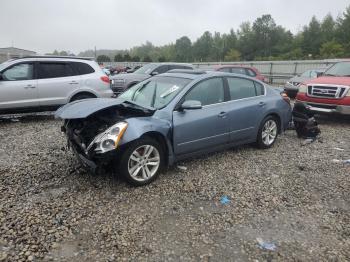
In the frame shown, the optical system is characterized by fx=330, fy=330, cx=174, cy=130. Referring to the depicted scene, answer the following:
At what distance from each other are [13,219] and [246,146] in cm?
461

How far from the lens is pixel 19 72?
28.7ft

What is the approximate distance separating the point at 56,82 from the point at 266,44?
3479 inches

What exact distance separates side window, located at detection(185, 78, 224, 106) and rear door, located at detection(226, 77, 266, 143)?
0.71 ft

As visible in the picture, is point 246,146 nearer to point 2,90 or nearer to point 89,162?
point 89,162

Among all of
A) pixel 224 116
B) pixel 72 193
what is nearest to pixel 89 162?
pixel 72 193

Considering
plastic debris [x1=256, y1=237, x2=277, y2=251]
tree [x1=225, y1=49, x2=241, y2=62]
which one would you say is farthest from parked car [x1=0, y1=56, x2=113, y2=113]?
tree [x1=225, y1=49, x2=241, y2=62]

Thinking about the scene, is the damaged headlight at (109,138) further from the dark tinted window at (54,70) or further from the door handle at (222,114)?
the dark tinted window at (54,70)

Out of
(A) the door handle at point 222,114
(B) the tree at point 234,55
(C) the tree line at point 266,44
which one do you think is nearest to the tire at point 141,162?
(A) the door handle at point 222,114

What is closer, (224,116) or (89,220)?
(89,220)

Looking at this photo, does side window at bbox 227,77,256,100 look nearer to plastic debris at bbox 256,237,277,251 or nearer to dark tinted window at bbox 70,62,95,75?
plastic debris at bbox 256,237,277,251

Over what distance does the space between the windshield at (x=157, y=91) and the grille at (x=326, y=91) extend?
5.47 metres

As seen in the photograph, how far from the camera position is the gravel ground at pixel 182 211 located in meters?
3.30

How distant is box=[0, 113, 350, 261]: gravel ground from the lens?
330 cm

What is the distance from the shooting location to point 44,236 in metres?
3.43
